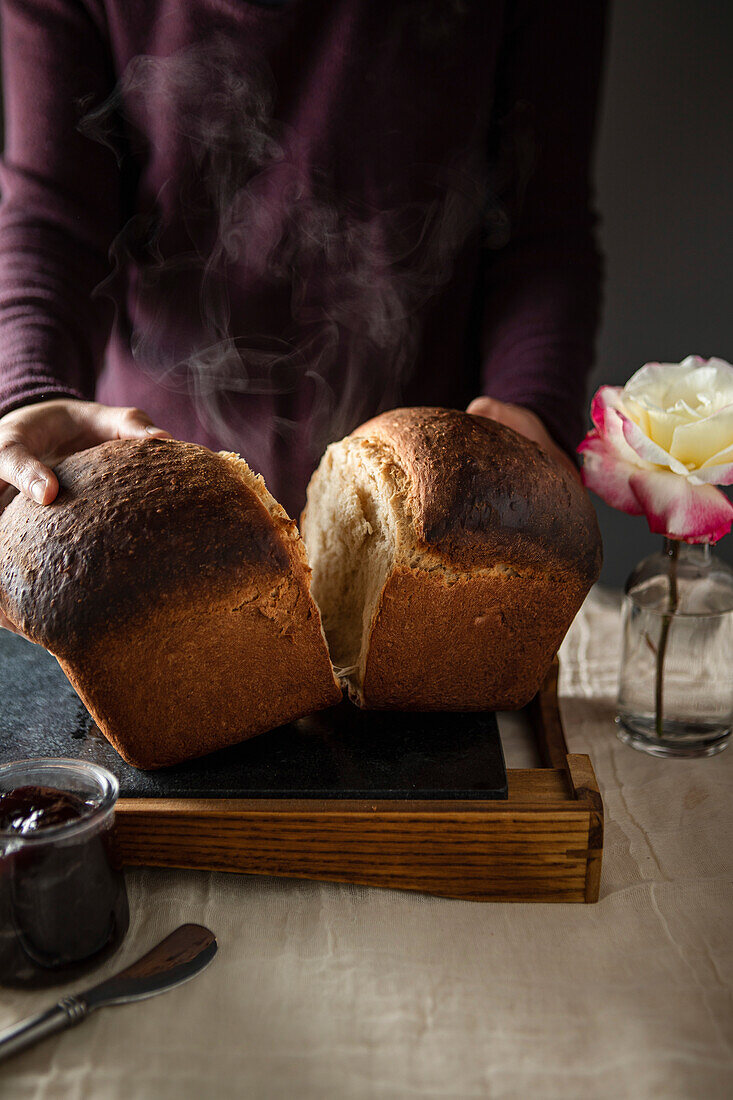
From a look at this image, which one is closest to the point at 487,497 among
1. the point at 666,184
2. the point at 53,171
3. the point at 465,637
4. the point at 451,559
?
the point at 451,559

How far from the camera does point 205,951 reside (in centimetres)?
79

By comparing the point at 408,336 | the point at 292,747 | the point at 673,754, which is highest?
the point at 408,336

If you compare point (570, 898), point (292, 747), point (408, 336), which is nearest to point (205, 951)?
point (292, 747)

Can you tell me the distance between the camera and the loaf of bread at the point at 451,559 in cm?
94

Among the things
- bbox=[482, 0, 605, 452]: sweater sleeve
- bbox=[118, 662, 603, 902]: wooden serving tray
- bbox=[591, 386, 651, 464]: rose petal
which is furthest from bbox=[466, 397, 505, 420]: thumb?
bbox=[118, 662, 603, 902]: wooden serving tray

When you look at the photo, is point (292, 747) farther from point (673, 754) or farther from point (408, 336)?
point (408, 336)

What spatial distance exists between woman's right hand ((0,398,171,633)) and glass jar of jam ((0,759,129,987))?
9.2 inches

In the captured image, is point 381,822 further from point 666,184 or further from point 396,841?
point 666,184

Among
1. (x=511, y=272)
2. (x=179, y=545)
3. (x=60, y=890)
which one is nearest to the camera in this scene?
(x=60, y=890)

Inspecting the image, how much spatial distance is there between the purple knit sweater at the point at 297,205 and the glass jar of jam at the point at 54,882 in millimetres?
813

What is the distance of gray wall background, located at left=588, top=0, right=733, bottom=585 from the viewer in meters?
2.00

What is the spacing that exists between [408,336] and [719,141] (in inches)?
40.3

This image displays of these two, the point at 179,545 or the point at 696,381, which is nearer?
the point at 179,545

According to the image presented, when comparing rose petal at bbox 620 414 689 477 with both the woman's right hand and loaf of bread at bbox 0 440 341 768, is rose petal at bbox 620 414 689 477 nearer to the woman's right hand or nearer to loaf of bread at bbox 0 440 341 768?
loaf of bread at bbox 0 440 341 768
